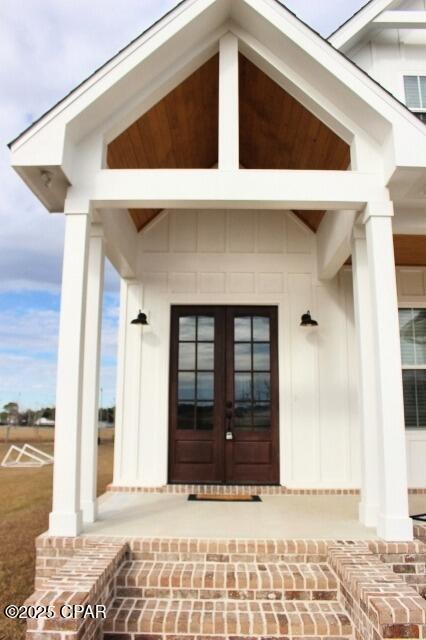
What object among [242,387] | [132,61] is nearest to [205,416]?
[242,387]

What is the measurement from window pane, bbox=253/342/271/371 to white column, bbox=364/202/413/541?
8.30 ft

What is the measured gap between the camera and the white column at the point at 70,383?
3639 millimetres

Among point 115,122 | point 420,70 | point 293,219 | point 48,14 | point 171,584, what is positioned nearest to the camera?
point 171,584

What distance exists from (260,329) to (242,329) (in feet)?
0.80

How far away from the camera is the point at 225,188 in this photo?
4012mm

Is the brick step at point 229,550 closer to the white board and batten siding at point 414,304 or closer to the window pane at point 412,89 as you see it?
the white board and batten siding at point 414,304

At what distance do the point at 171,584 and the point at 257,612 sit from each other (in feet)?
2.00

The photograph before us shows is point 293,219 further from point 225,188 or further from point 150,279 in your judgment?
point 225,188

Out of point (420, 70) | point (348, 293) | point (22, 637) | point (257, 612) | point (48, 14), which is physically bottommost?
point (22, 637)

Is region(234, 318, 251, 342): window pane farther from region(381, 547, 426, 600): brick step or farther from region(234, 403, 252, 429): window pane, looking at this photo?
region(381, 547, 426, 600): brick step

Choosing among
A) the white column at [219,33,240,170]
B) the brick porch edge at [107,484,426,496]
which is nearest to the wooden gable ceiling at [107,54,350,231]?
the white column at [219,33,240,170]

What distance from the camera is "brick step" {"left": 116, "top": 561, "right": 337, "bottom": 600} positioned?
321 cm

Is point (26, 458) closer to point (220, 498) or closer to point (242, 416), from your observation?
point (242, 416)

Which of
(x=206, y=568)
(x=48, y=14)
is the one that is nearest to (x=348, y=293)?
(x=206, y=568)
